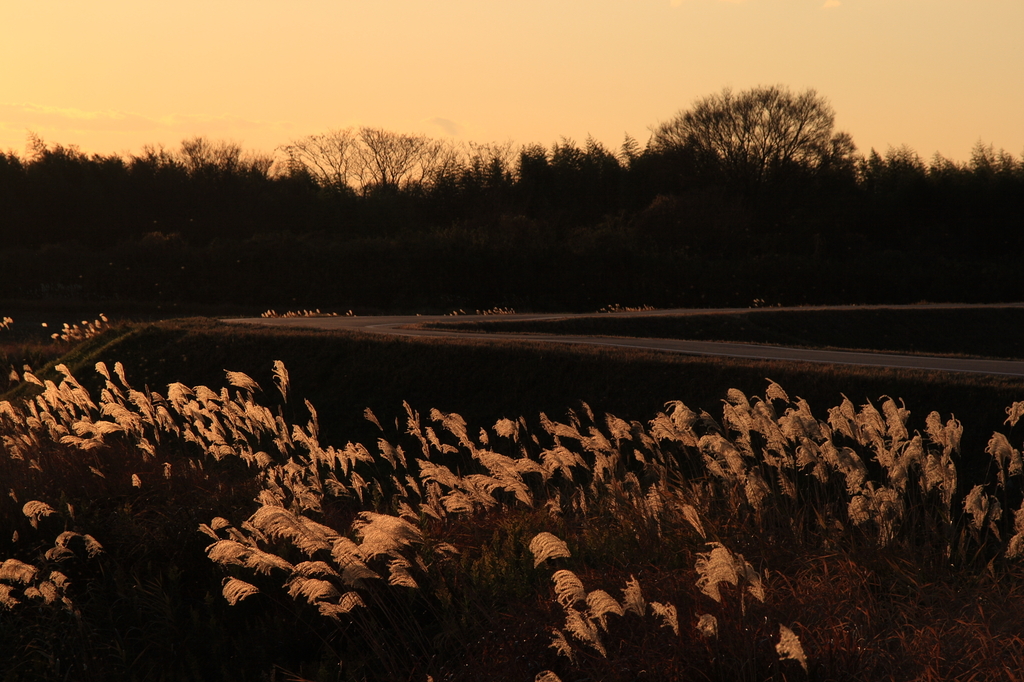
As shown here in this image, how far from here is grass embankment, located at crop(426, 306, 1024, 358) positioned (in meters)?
22.2

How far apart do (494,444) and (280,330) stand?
9033mm

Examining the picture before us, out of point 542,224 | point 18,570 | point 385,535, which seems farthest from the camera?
point 542,224

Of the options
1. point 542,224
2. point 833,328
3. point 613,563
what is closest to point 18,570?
point 613,563

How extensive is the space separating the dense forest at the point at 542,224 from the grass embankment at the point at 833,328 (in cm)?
925

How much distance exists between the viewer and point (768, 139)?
2178 inches

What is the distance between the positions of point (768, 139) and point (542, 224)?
57.5 ft

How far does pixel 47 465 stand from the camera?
7918mm

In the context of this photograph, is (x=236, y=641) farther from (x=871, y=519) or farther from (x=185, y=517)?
(x=871, y=519)

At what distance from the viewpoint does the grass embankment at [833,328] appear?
22.2 meters

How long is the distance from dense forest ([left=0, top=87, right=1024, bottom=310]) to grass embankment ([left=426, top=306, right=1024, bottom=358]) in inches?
364

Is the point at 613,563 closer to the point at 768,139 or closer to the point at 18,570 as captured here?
the point at 18,570

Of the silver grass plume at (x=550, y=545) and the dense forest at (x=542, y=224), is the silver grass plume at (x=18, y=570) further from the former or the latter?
the dense forest at (x=542, y=224)

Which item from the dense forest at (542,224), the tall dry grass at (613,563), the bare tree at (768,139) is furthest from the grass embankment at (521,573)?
the bare tree at (768,139)

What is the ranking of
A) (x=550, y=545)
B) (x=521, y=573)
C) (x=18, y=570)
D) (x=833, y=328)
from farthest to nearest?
(x=833, y=328), (x=521, y=573), (x=18, y=570), (x=550, y=545)
